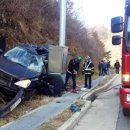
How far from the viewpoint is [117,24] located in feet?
33.8

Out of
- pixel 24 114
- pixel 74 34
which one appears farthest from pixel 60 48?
pixel 74 34

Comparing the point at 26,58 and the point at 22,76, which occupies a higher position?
the point at 26,58

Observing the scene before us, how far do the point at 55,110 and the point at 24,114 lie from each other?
4.27 ft

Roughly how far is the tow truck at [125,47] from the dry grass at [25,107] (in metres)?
2.71

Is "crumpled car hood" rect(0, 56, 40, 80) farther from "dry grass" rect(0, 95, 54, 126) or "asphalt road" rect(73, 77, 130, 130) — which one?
"asphalt road" rect(73, 77, 130, 130)

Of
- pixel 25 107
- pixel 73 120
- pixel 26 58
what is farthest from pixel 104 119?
pixel 26 58

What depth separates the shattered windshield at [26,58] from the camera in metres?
13.0

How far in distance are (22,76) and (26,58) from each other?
229 cm

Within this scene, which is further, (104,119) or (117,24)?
(104,119)

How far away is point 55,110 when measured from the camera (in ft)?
36.9

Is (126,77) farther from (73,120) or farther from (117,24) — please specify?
(73,120)

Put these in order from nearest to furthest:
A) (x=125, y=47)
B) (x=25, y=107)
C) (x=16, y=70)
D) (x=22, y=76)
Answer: (x=125, y=47), (x=22, y=76), (x=25, y=107), (x=16, y=70)

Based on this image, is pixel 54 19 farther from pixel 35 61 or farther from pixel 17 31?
pixel 35 61

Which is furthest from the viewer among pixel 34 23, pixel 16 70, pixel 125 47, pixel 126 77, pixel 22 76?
pixel 34 23
